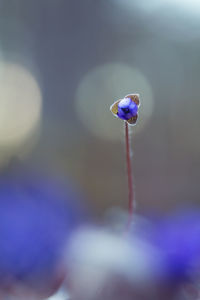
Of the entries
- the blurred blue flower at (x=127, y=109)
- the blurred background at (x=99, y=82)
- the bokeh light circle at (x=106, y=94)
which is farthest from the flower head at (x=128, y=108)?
the bokeh light circle at (x=106, y=94)

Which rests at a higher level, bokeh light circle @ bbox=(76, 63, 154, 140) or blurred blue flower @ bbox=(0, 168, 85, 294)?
bokeh light circle @ bbox=(76, 63, 154, 140)

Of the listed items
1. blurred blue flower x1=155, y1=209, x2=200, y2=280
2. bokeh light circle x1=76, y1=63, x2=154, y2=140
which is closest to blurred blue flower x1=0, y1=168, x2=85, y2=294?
blurred blue flower x1=155, y1=209, x2=200, y2=280

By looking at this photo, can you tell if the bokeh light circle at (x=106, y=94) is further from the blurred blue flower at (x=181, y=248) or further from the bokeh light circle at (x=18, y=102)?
Answer: the blurred blue flower at (x=181, y=248)

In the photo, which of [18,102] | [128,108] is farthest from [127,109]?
[18,102]

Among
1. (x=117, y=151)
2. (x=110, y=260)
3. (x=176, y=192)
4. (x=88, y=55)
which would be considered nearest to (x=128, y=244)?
(x=110, y=260)

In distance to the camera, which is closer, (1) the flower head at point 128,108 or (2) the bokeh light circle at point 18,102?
(1) the flower head at point 128,108

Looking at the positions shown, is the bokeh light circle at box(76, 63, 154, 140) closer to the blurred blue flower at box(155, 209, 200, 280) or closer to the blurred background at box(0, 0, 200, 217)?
the blurred background at box(0, 0, 200, 217)

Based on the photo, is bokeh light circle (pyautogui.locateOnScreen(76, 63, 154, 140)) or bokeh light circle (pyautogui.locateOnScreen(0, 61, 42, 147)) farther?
bokeh light circle (pyautogui.locateOnScreen(76, 63, 154, 140))
